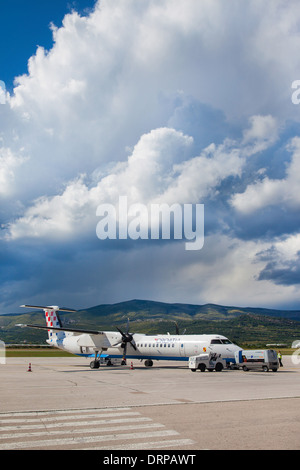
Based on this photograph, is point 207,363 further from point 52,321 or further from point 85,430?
point 85,430

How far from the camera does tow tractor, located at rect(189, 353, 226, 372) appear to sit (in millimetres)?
36375

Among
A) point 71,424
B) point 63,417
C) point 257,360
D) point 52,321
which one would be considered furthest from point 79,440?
point 52,321

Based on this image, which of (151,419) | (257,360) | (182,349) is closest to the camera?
(151,419)

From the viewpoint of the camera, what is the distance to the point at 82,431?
37.6 ft

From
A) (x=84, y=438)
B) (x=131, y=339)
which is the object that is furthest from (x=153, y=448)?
(x=131, y=339)

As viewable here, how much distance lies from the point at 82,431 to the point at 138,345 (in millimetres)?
33343

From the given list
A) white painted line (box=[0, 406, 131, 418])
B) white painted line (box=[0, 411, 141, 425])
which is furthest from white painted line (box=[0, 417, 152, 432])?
white painted line (box=[0, 406, 131, 418])

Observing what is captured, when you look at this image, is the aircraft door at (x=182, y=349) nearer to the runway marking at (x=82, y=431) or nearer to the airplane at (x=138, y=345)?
the airplane at (x=138, y=345)

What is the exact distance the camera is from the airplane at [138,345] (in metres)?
Result: 38.6

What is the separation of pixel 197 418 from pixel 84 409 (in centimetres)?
483

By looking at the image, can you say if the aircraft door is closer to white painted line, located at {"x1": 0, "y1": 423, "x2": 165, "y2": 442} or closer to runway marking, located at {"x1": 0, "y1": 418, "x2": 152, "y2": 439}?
runway marking, located at {"x1": 0, "y1": 418, "x2": 152, "y2": 439}

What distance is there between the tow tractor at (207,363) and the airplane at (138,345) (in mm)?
681
